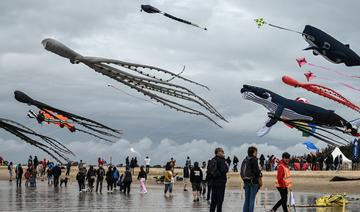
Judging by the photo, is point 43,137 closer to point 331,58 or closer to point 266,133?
point 331,58

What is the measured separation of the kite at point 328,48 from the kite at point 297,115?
7123 millimetres

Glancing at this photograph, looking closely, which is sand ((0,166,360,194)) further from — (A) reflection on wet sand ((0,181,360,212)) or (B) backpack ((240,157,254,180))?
(B) backpack ((240,157,254,180))

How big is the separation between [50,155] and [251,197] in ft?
31.6

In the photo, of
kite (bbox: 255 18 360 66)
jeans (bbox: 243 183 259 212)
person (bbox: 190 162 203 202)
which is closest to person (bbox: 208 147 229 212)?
jeans (bbox: 243 183 259 212)

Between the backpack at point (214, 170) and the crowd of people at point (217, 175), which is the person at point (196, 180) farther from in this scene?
A: the backpack at point (214, 170)

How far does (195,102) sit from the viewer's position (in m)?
5.29

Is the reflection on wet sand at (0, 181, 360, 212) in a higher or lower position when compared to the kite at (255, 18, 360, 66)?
lower

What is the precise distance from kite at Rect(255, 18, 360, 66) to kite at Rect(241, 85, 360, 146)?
7.12 meters

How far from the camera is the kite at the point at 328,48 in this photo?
108 ft

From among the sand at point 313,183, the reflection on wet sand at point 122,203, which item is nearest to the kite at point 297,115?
the sand at point 313,183

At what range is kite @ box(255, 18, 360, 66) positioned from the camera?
3288 cm

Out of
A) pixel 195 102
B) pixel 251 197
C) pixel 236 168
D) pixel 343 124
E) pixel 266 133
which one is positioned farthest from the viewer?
pixel 236 168

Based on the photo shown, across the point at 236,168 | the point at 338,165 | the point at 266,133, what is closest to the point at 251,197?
the point at 266,133

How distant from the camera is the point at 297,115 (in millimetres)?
42719
